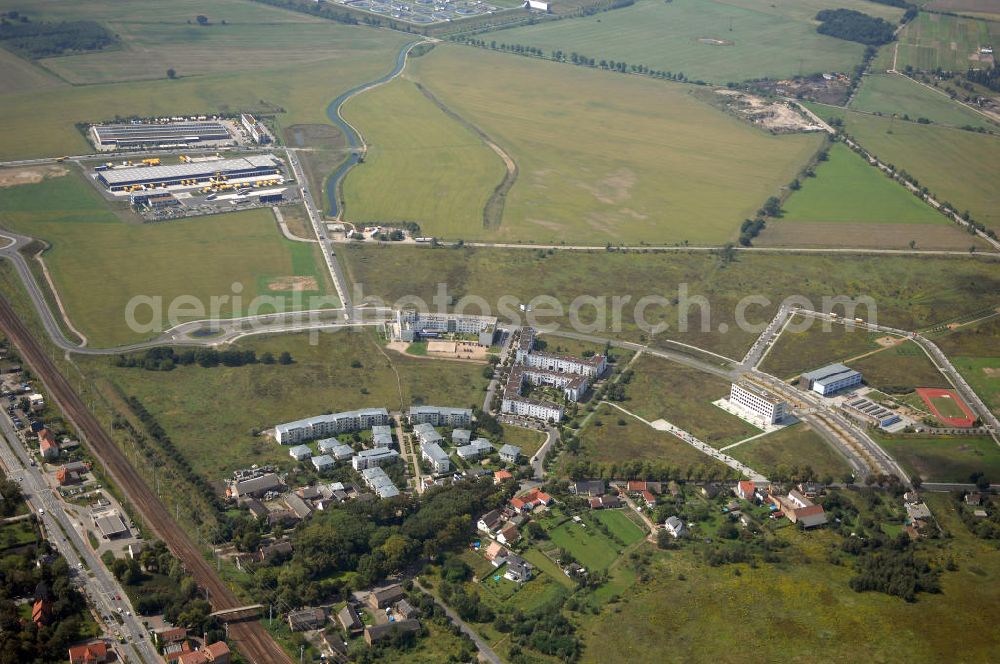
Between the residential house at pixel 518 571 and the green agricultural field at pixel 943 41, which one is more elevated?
the green agricultural field at pixel 943 41

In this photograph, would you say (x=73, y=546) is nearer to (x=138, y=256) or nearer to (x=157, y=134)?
(x=138, y=256)

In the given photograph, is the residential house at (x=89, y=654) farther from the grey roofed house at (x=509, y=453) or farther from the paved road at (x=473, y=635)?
the grey roofed house at (x=509, y=453)

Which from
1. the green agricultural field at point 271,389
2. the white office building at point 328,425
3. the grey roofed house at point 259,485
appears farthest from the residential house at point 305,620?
the white office building at point 328,425

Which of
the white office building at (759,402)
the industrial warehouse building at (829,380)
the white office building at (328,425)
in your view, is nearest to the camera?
the white office building at (328,425)

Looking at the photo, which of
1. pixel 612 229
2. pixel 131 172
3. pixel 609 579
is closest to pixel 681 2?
pixel 612 229

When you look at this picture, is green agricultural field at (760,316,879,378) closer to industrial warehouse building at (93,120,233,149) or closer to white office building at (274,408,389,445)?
white office building at (274,408,389,445)

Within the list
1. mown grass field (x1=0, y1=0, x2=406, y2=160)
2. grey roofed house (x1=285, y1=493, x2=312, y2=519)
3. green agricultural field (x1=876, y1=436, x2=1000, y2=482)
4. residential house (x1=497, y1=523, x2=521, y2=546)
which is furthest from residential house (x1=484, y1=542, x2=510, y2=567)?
mown grass field (x1=0, y1=0, x2=406, y2=160)
